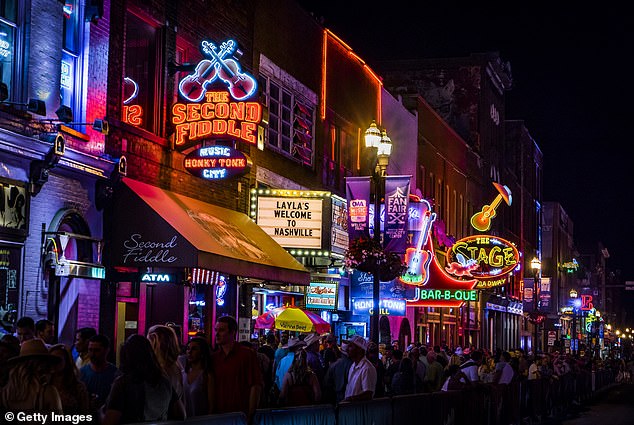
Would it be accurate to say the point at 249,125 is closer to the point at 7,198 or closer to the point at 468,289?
the point at 7,198

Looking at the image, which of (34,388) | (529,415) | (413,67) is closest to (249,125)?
(529,415)

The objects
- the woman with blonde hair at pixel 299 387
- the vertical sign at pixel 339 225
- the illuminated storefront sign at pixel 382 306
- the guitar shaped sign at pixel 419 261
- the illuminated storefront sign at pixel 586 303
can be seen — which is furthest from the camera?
the illuminated storefront sign at pixel 586 303

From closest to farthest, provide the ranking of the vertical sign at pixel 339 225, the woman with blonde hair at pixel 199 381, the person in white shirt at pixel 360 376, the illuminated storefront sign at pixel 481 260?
the woman with blonde hair at pixel 199 381 < the person in white shirt at pixel 360 376 < the vertical sign at pixel 339 225 < the illuminated storefront sign at pixel 481 260

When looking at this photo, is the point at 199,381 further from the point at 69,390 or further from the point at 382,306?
the point at 382,306

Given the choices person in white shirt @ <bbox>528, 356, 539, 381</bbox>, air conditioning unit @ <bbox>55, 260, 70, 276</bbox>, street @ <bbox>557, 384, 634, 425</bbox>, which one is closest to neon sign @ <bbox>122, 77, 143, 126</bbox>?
air conditioning unit @ <bbox>55, 260, 70, 276</bbox>

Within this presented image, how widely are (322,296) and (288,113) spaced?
5.09m

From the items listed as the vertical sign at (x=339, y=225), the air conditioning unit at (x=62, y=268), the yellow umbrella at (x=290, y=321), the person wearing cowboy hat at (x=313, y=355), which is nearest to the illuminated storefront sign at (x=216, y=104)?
the person wearing cowboy hat at (x=313, y=355)

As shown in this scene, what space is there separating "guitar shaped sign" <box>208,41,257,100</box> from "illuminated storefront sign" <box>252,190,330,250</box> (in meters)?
5.85

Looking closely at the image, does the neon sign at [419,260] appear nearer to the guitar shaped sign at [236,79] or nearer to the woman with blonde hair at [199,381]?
the guitar shaped sign at [236,79]

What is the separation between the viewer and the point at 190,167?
23203 millimetres

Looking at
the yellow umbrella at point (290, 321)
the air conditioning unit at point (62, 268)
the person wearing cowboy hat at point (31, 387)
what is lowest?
the person wearing cowboy hat at point (31, 387)

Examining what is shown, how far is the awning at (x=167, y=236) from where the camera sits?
20.9 m

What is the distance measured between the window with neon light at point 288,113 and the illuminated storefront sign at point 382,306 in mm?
5813

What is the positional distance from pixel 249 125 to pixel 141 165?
224cm
